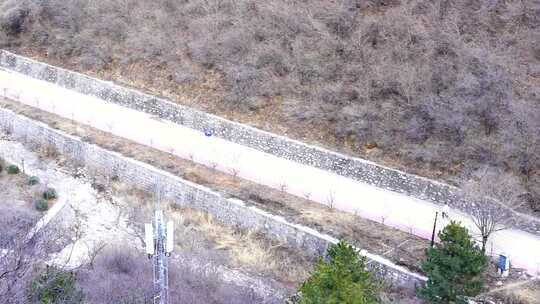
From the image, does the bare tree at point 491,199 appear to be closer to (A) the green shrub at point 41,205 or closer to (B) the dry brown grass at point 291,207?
(B) the dry brown grass at point 291,207

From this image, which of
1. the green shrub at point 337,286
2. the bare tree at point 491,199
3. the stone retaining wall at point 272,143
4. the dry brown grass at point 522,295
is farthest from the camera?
the stone retaining wall at point 272,143

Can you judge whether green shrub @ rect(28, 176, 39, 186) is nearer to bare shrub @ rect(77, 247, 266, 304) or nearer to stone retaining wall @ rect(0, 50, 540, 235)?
stone retaining wall @ rect(0, 50, 540, 235)

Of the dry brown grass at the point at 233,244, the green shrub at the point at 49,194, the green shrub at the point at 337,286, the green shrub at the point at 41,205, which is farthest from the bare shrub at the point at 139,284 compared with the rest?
the green shrub at the point at 337,286

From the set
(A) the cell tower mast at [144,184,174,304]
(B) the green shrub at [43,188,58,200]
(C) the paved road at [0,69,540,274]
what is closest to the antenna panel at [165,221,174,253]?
(A) the cell tower mast at [144,184,174,304]

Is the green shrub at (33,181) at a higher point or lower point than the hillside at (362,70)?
lower

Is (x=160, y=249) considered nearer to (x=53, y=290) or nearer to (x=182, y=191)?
(x=53, y=290)

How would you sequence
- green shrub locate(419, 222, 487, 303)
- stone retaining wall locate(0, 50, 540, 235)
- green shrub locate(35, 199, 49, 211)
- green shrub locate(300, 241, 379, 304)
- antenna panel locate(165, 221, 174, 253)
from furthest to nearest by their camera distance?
green shrub locate(35, 199, 49, 211) → stone retaining wall locate(0, 50, 540, 235) → green shrub locate(419, 222, 487, 303) → antenna panel locate(165, 221, 174, 253) → green shrub locate(300, 241, 379, 304)

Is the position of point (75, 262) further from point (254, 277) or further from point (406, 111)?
point (406, 111)
